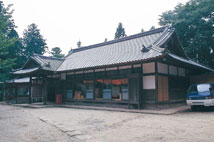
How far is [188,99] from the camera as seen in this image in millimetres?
10711

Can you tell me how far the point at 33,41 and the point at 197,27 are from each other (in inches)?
1189

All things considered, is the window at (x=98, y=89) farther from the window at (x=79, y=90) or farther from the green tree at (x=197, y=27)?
the green tree at (x=197, y=27)

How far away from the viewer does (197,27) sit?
1972 centimetres

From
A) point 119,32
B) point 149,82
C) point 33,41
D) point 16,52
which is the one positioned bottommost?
point 149,82

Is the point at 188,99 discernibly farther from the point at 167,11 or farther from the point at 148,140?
the point at 167,11

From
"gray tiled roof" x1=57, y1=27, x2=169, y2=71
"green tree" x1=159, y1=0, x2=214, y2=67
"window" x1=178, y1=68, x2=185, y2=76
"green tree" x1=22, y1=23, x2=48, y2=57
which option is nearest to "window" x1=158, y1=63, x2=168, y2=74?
"gray tiled roof" x1=57, y1=27, x2=169, y2=71

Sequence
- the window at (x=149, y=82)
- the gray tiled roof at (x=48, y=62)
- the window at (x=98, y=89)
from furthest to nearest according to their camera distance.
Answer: the gray tiled roof at (x=48, y=62)
the window at (x=98, y=89)
the window at (x=149, y=82)

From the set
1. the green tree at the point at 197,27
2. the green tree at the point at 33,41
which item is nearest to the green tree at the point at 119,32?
the green tree at the point at 33,41

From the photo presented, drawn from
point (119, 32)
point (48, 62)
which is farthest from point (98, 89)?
point (119, 32)

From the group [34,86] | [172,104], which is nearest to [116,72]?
[172,104]

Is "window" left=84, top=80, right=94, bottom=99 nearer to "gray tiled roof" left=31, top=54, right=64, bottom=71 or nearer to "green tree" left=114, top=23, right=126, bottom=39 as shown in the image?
"gray tiled roof" left=31, top=54, right=64, bottom=71

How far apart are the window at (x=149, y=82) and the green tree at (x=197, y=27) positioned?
10.7m

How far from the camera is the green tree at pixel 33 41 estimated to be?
36031mm

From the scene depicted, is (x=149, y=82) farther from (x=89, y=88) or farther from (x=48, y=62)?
(x=48, y=62)
